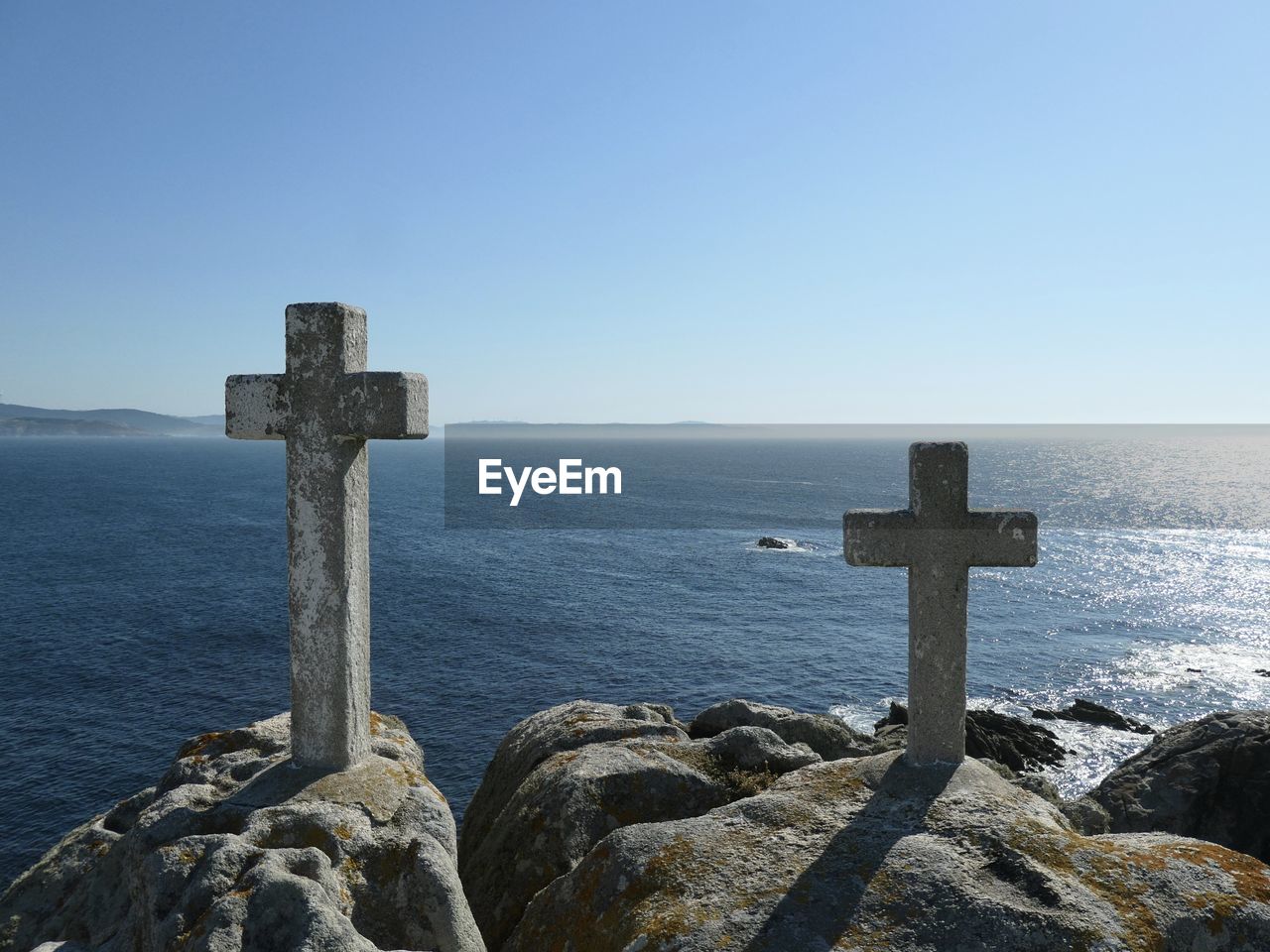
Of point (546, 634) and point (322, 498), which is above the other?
point (322, 498)

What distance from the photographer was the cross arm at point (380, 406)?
8.95 meters

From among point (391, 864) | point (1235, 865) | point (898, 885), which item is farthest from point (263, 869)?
point (1235, 865)

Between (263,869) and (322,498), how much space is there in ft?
13.1

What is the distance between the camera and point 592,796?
912 cm

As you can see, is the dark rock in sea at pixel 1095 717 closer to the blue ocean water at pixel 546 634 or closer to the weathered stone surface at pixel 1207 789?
the blue ocean water at pixel 546 634

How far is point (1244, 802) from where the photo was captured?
20062 millimetres

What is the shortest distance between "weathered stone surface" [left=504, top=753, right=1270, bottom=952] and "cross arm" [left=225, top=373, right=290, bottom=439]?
17.9ft

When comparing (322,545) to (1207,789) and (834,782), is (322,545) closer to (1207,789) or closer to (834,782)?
(834,782)

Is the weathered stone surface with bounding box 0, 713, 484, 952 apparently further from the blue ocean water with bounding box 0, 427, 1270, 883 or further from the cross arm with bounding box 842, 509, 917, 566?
the blue ocean water with bounding box 0, 427, 1270, 883

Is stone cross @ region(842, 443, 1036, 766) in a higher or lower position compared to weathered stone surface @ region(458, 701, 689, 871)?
higher

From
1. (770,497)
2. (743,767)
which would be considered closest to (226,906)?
(743,767)

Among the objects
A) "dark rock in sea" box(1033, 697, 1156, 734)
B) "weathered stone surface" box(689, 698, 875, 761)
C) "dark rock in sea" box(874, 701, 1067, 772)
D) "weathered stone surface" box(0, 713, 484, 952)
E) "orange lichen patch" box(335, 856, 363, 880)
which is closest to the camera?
"weathered stone surface" box(0, 713, 484, 952)

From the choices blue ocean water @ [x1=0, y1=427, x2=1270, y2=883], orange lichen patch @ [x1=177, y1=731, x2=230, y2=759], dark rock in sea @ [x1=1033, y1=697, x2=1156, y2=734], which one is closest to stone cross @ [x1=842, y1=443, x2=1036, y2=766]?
orange lichen patch @ [x1=177, y1=731, x2=230, y2=759]

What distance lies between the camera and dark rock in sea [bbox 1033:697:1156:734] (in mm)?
43125
